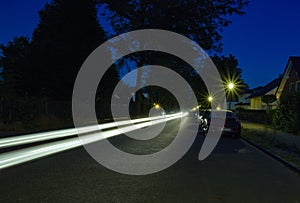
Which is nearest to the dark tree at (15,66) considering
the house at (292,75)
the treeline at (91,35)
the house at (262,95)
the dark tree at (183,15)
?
the treeline at (91,35)

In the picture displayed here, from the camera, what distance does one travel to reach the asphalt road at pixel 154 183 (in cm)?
534

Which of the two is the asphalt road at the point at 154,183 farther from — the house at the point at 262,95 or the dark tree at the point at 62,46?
the house at the point at 262,95

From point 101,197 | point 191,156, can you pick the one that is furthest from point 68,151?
point 101,197

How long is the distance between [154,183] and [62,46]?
30.0m

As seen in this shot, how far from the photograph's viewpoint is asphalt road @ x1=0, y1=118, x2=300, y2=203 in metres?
5.34

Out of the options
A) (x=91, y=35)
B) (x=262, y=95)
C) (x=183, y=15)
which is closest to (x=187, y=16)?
(x=183, y=15)

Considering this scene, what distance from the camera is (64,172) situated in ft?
23.8

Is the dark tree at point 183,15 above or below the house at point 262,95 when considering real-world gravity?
above

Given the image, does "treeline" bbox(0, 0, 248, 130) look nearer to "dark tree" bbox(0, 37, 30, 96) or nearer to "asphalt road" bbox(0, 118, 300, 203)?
"dark tree" bbox(0, 37, 30, 96)

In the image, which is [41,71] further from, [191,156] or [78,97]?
[191,156]

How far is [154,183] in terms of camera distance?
631 centimetres

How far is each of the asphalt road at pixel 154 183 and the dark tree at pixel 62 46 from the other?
26158mm

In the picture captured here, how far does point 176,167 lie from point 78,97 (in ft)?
85.9

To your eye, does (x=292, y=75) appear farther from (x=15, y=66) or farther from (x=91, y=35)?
(x=15, y=66)
